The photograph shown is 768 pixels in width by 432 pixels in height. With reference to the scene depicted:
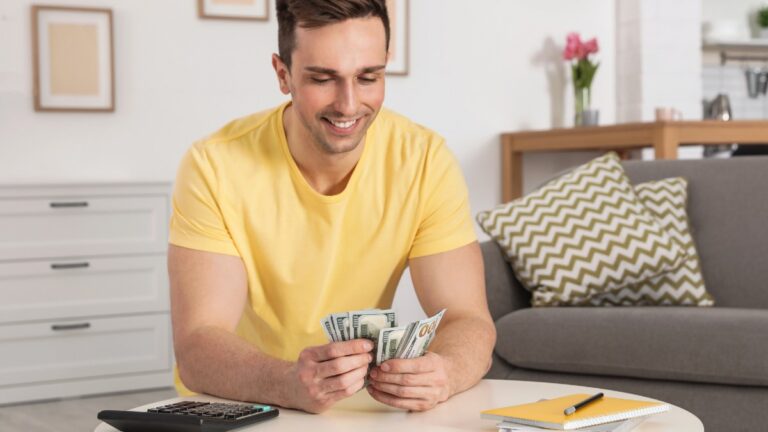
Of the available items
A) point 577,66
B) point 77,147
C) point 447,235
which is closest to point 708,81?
point 577,66

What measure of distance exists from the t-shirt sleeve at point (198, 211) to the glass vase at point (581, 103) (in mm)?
3859

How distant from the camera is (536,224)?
323cm

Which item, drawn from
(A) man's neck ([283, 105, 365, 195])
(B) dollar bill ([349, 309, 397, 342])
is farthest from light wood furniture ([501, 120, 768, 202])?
(B) dollar bill ([349, 309, 397, 342])

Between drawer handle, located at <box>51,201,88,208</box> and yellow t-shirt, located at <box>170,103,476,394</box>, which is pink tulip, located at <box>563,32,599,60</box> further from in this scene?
yellow t-shirt, located at <box>170,103,476,394</box>

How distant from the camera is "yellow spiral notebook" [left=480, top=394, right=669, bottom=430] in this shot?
144 centimetres

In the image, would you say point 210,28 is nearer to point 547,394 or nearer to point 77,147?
point 77,147

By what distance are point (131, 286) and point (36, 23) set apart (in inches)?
48.1

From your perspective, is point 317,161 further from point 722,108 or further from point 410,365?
point 722,108

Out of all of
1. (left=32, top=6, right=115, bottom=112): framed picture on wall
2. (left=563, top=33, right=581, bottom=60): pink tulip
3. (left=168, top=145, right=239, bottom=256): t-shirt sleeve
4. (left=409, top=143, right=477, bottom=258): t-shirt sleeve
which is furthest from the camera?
(left=563, top=33, right=581, bottom=60): pink tulip

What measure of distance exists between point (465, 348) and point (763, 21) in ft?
21.1

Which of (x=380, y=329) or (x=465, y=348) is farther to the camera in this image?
(x=465, y=348)

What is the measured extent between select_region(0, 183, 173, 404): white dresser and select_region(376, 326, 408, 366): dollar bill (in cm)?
303

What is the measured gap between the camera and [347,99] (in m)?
1.79

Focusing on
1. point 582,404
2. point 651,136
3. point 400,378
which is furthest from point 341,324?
point 651,136
